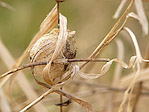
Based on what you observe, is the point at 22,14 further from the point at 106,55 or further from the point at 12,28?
the point at 106,55

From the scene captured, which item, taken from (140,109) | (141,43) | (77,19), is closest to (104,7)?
(77,19)

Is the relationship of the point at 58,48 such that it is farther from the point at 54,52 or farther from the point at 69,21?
the point at 69,21

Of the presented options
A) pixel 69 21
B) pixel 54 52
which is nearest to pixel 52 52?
pixel 54 52

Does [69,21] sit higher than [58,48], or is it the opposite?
[69,21]

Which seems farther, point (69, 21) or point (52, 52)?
point (69, 21)

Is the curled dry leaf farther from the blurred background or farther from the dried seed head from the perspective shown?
the blurred background

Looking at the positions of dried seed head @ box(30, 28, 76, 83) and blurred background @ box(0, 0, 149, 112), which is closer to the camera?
dried seed head @ box(30, 28, 76, 83)

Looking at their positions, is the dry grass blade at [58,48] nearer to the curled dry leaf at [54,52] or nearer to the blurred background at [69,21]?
the curled dry leaf at [54,52]

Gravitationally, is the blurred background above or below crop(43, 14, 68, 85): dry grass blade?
above

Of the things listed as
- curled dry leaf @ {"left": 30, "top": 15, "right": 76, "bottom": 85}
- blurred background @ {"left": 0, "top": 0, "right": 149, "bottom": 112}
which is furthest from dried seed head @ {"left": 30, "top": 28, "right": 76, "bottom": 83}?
blurred background @ {"left": 0, "top": 0, "right": 149, "bottom": 112}
